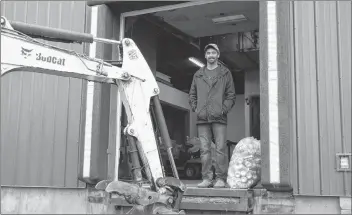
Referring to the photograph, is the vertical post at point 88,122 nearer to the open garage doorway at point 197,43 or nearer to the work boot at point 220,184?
the open garage doorway at point 197,43

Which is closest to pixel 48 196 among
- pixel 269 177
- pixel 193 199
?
pixel 193 199

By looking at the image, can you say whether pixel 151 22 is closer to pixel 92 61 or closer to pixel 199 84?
pixel 199 84

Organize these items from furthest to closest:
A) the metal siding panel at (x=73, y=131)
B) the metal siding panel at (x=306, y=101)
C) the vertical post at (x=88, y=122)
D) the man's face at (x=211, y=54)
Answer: the metal siding panel at (x=73, y=131) < the vertical post at (x=88, y=122) < the man's face at (x=211, y=54) < the metal siding panel at (x=306, y=101)

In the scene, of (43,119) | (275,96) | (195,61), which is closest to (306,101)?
(275,96)

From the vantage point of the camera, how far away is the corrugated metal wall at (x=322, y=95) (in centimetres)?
544

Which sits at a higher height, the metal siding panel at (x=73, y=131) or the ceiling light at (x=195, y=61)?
the ceiling light at (x=195, y=61)

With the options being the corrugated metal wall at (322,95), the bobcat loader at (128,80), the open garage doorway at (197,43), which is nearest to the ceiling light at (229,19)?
the open garage doorway at (197,43)

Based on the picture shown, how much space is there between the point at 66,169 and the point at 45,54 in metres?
2.89

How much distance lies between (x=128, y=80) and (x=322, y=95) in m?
2.38

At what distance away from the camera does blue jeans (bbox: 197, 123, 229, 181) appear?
6312 mm

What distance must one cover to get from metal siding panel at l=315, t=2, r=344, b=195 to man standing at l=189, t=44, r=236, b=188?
134cm

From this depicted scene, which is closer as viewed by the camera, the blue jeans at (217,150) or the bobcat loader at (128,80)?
the bobcat loader at (128,80)

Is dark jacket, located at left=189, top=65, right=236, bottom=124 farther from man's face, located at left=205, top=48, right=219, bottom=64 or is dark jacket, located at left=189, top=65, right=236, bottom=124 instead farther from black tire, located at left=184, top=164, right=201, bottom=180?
black tire, located at left=184, top=164, right=201, bottom=180

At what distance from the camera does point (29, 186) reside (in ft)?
24.5
